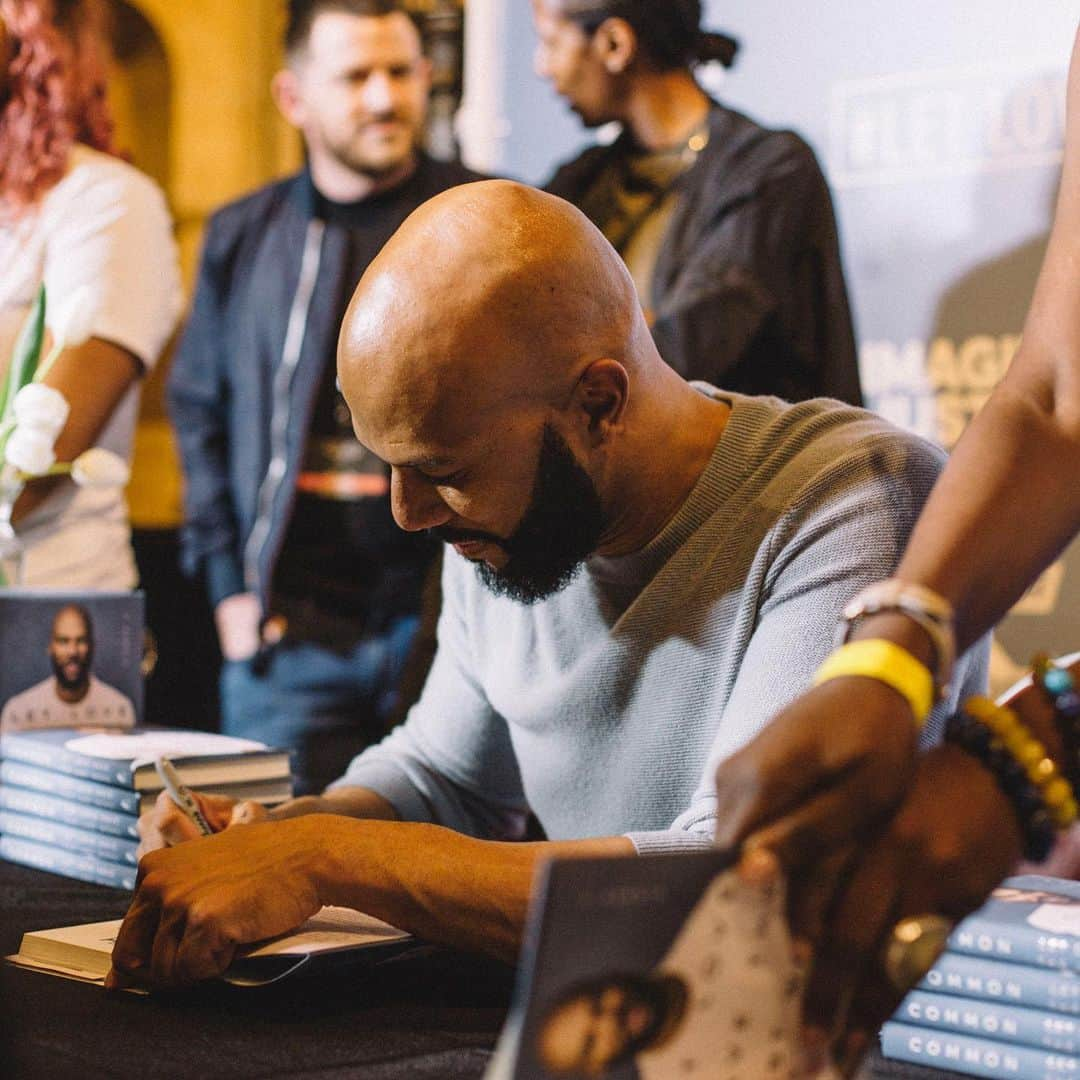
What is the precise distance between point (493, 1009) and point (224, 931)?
191 millimetres

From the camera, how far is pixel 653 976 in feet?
2.17

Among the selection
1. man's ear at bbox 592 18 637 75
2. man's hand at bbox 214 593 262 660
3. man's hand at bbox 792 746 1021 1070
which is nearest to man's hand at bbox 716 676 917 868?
man's hand at bbox 792 746 1021 1070

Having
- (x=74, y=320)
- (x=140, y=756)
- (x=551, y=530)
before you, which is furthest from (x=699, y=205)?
(x=140, y=756)

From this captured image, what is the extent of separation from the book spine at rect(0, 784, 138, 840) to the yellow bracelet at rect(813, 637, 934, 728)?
2.99 feet

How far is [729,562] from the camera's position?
140 centimetres

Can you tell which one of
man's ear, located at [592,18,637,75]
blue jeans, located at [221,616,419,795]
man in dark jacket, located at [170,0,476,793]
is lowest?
blue jeans, located at [221,616,419,795]

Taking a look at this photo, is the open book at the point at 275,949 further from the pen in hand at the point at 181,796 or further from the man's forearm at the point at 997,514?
the man's forearm at the point at 997,514

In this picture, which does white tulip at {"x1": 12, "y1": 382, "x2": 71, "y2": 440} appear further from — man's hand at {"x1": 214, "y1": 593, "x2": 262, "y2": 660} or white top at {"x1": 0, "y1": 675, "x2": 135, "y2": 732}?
man's hand at {"x1": 214, "y1": 593, "x2": 262, "y2": 660}

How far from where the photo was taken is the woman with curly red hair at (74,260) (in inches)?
84.0

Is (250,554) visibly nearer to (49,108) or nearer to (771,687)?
(49,108)

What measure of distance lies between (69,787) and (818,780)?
1.08 meters

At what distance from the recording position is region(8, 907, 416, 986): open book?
1.08 m

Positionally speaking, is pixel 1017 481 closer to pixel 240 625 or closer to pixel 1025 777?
pixel 1025 777

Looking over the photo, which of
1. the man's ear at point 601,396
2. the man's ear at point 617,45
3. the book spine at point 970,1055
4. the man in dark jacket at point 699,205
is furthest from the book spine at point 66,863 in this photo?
the man's ear at point 617,45
